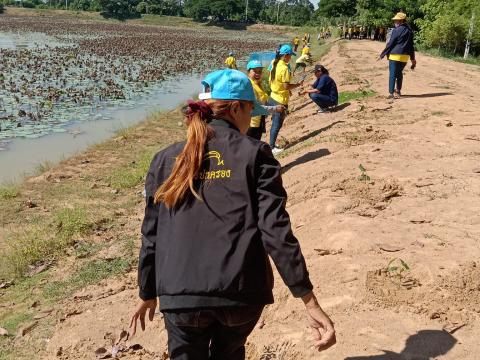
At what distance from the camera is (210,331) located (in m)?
2.01

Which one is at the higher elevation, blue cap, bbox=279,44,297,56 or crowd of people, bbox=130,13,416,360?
blue cap, bbox=279,44,297,56

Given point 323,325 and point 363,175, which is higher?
point 323,325

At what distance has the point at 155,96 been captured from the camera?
17766 millimetres

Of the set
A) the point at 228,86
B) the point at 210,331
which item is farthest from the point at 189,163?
the point at 210,331

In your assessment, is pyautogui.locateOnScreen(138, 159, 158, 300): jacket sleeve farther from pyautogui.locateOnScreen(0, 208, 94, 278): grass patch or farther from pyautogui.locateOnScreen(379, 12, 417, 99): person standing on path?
pyautogui.locateOnScreen(379, 12, 417, 99): person standing on path

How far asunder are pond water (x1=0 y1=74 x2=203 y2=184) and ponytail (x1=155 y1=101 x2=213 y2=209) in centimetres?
810

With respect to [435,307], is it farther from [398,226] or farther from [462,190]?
[462,190]

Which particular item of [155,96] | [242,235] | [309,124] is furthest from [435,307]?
[155,96]

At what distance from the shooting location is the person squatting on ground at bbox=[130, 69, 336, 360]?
6.07ft

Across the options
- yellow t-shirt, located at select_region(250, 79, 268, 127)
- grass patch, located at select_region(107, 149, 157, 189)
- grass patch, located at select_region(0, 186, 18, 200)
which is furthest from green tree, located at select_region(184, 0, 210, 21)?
yellow t-shirt, located at select_region(250, 79, 268, 127)

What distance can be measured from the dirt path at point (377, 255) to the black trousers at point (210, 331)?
1.06 meters

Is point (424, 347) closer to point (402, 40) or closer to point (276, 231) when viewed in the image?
point (276, 231)

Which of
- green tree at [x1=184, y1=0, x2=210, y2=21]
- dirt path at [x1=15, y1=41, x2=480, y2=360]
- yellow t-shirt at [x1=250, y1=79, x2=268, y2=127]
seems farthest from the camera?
green tree at [x1=184, y1=0, x2=210, y2=21]

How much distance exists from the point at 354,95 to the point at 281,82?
4.29m
